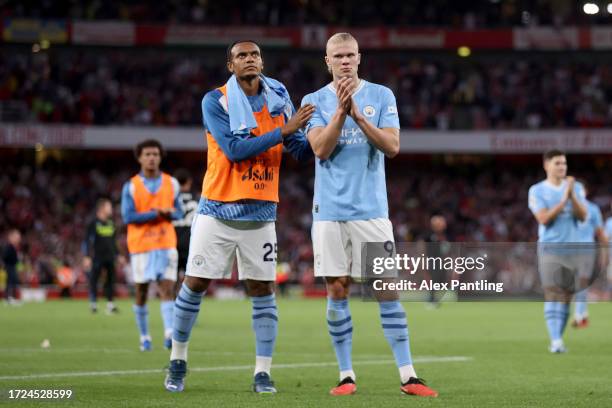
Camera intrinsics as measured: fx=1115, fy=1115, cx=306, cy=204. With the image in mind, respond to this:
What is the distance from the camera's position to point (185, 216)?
625 inches

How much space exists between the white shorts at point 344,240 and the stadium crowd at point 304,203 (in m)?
28.3

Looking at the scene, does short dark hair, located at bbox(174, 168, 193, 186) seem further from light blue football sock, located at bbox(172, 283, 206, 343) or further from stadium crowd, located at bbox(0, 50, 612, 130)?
stadium crowd, located at bbox(0, 50, 612, 130)

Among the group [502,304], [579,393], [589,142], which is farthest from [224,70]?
[579,393]

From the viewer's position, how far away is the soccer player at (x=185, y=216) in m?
15.7

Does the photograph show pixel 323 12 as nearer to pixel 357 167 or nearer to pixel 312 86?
pixel 312 86

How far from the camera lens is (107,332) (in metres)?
17.0

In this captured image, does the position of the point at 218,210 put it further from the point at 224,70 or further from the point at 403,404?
the point at 224,70

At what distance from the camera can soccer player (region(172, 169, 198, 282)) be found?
51.5 ft

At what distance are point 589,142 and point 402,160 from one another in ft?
26.4

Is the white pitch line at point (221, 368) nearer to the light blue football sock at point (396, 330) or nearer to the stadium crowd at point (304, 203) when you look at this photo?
the light blue football sock at point (396, 330)

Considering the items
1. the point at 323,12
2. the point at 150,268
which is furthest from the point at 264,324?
the point at 323,12

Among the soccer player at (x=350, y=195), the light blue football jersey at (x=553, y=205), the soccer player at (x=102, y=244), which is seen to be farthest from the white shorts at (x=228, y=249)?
the soccer player at (x=102, y=244)

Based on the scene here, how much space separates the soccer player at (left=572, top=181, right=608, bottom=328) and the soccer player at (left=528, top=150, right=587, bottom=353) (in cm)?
32

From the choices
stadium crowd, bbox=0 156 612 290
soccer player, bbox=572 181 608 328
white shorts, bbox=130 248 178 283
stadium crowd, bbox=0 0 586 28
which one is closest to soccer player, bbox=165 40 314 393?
soccer player, bbox=572 181 608 328
